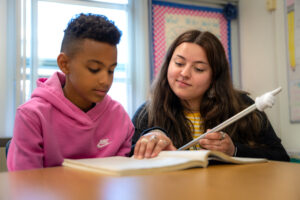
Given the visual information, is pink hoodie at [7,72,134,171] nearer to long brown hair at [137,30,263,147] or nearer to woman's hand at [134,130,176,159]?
woman's hand at [134,130,176,159]

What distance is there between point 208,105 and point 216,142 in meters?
0.56

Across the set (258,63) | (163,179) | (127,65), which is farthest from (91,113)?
(258,63)

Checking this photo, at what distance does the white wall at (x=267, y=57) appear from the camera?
89.0 inches

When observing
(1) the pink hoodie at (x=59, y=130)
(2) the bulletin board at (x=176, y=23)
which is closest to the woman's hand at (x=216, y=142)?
(1) the pink hoodie at (x=59, y=130)

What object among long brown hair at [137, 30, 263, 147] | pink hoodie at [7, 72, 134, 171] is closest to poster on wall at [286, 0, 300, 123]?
long brown hair at [137, 30, 263, 147]

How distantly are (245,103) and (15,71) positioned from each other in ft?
4.82

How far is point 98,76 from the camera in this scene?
0.89 metres

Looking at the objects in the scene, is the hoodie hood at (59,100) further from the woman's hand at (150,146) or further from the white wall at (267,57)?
the white wall at (267,57)

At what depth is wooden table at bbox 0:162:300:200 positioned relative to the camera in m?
0.37

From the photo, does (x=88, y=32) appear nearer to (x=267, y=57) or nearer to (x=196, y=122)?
(x=196, y=122)

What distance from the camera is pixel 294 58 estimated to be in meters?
2.14

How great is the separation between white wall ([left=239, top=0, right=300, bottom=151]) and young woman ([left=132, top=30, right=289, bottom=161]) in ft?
2.96

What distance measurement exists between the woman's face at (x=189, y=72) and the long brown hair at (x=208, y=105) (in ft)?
0.14

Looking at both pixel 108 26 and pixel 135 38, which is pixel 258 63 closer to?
pixel 135 38
